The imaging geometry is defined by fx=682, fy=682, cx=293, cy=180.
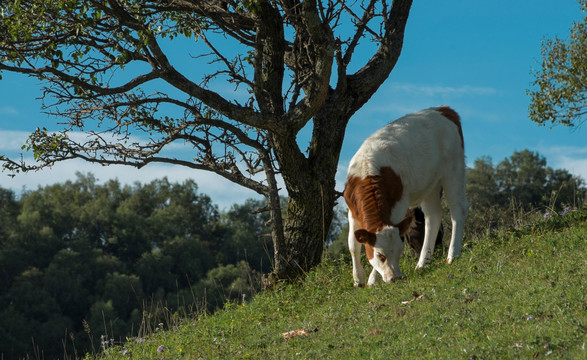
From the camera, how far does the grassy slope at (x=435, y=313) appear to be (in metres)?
7.54

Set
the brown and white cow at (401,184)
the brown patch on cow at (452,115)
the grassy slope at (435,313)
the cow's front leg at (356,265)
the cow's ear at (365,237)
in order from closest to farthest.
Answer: the grassy slope at (435,313)
the cow's ear at (365,237)
the brown and white cow at (401,184)
the cow's front leg at (356,265)
the brown patch on cow at (452,115)

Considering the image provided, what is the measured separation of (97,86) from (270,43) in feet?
13.3

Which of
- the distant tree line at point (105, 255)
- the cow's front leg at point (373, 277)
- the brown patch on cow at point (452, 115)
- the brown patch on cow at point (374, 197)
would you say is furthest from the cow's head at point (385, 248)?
the distant tree line at point (105, 255)

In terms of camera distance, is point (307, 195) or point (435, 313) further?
point (307, 195)

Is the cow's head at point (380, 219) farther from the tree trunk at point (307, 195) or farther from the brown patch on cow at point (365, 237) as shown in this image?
the tree trunk at point (307, 195)

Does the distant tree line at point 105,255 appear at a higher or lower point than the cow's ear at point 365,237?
higher

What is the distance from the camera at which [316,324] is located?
10.2m

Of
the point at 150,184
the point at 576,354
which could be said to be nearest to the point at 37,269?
the point at 150,184

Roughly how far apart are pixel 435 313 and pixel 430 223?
4.53 meters

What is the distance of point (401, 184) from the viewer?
→ 1212 cm

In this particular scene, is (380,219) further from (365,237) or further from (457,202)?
(457,202)

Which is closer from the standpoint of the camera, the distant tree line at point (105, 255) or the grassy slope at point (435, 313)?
the grassy slope at point (435, 313)

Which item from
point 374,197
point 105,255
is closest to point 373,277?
point 374,197

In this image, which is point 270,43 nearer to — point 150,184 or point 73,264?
point 73,264
